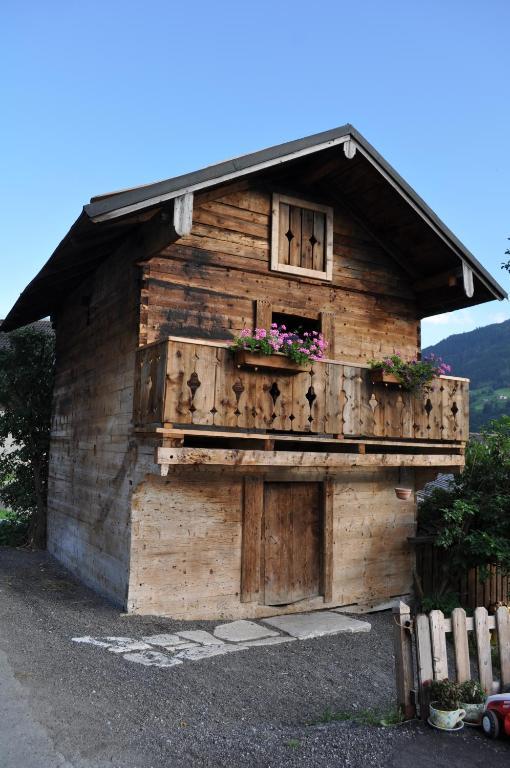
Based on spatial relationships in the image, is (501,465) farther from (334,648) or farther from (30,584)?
(30,584)

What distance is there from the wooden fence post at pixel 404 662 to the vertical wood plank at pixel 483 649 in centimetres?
72

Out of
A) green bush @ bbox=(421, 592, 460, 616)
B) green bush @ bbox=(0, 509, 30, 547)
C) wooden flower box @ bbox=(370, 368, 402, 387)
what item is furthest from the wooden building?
green bush @ bbox=(0, 509, 30, 547)

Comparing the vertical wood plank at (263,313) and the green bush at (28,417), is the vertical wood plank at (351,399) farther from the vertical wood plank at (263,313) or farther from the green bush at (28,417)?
the green bush at (28,417)

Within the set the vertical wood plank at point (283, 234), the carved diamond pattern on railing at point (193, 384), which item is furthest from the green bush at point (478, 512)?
the carved diamond pattern on railing at point (193, 384)

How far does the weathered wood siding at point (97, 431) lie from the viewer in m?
9.91

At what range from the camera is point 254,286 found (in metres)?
10.8

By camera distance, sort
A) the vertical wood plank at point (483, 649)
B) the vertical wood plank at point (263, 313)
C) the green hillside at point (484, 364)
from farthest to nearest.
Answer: the green hillside at point (484, 364) < the vertical wood plank at point (263, 313) < the vertical wood plank at point (483, 649)

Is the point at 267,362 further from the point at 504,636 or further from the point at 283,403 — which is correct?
the point at 504,636

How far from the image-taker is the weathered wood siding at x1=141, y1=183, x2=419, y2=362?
9.90m

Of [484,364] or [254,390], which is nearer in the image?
[254,390]

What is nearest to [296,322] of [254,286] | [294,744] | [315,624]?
[254,286]

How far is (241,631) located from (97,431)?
14.8 ft

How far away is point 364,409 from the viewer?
998 centimetres

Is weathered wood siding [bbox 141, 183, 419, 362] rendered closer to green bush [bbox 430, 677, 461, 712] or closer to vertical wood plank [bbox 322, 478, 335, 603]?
vertical wood plank [bbox 322, 478, 335, 603]
